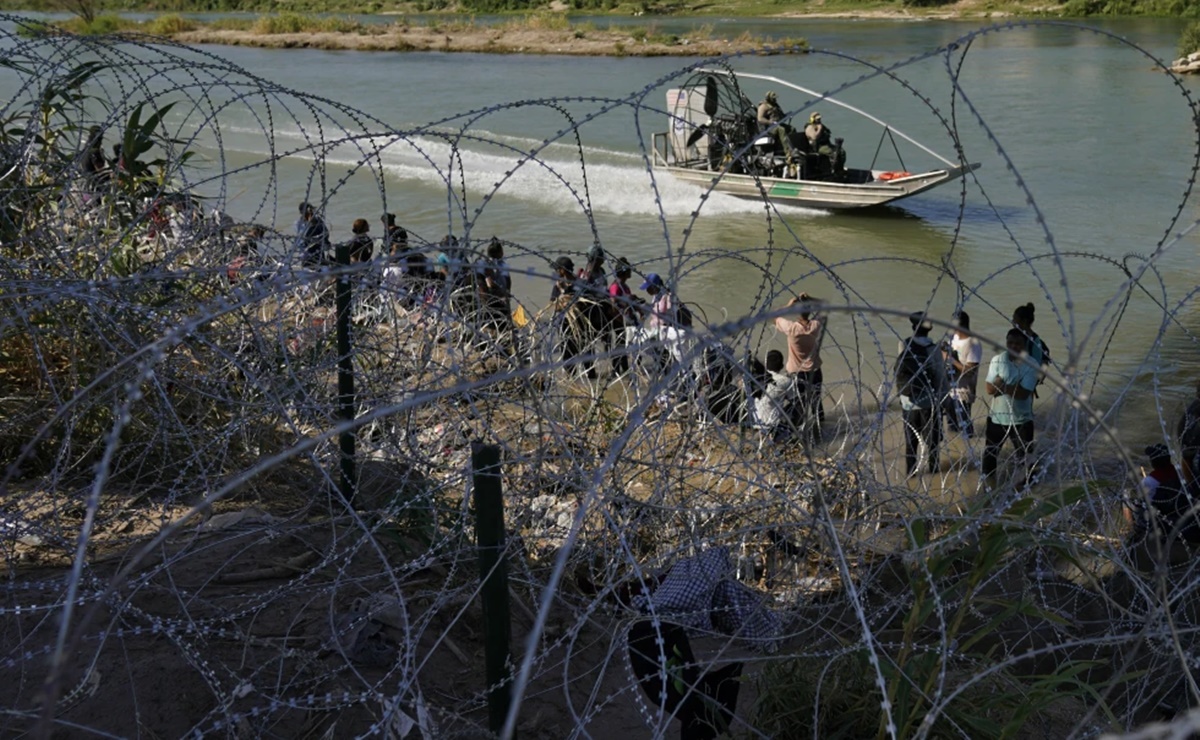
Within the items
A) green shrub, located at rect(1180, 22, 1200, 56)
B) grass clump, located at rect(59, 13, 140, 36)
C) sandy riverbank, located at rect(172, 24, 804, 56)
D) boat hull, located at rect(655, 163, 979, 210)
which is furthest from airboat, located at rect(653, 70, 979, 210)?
sandy riverbank, located at rect(172, 24, 804, 56)

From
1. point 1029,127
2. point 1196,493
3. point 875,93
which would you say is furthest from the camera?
point 875,93

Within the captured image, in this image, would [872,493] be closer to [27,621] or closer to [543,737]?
[543,737]

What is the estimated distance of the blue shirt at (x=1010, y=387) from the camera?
283 inches

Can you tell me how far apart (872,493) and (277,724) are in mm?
2236

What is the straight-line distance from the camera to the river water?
40.3ft

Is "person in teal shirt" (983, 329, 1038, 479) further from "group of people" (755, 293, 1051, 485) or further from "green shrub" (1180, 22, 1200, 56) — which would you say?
"green shrub" (1180, 22, 1200, 56)

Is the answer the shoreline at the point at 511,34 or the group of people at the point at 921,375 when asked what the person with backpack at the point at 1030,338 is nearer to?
the group of people at the point at 921,375

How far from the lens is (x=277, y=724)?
135 inches

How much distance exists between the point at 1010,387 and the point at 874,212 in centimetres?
1234

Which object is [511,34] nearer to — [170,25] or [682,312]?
[170,25]

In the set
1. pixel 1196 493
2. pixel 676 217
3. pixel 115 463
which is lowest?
pixel 676 217

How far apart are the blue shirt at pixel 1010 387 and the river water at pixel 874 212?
0.99m

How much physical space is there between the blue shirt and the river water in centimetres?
99

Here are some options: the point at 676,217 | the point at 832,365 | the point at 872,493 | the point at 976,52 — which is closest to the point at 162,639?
the point at 872,493
